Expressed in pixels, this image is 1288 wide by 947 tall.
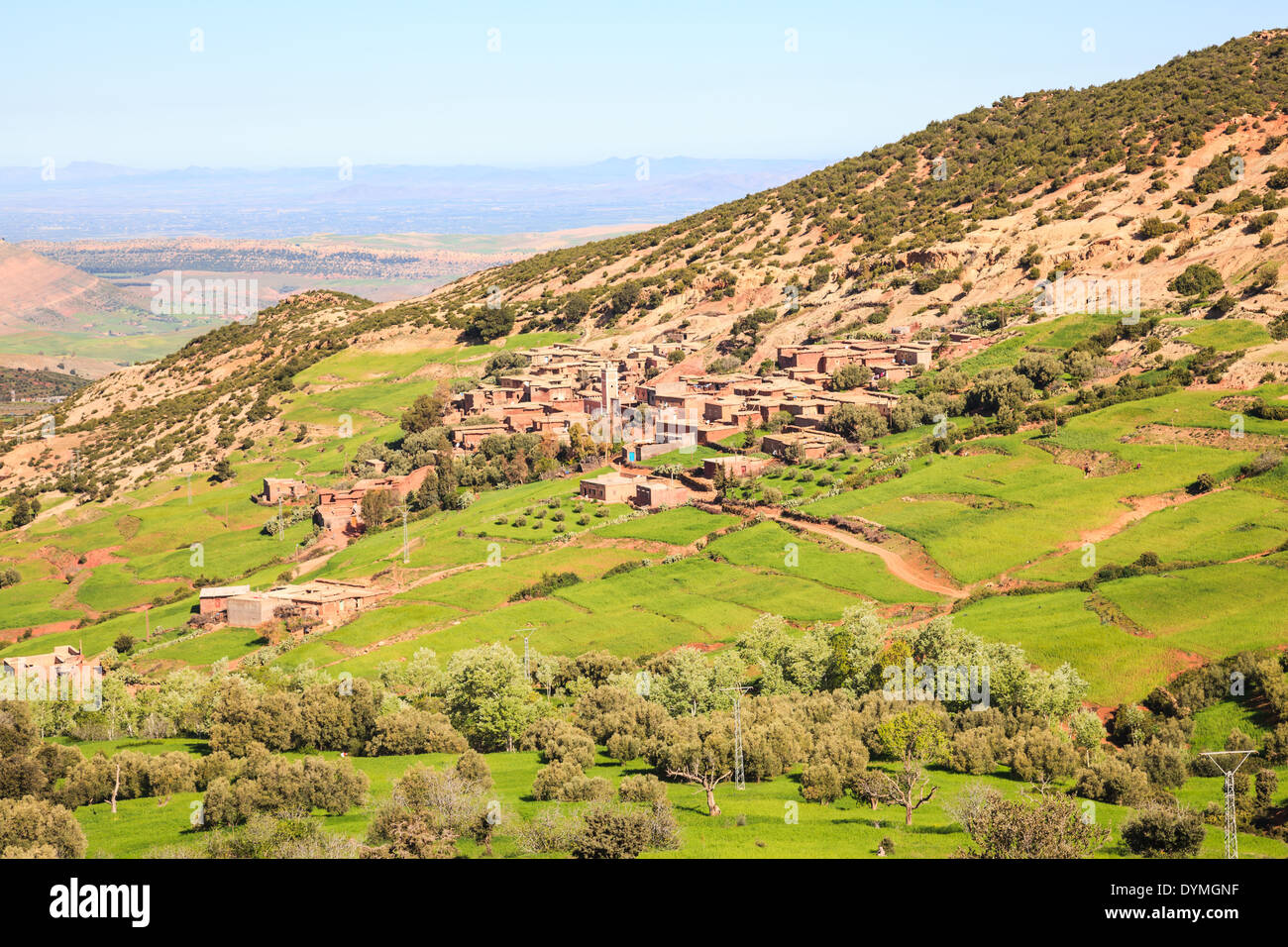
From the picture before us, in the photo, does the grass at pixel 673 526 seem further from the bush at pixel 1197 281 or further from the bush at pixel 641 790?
the bush at pixel 1197 281

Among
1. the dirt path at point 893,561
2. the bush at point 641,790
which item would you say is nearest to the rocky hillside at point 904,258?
the dirt path at point 893,561

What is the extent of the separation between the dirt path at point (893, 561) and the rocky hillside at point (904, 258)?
89.5 feet

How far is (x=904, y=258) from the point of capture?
11044 centimetres

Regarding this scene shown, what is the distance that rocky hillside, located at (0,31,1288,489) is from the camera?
9538 centimetres

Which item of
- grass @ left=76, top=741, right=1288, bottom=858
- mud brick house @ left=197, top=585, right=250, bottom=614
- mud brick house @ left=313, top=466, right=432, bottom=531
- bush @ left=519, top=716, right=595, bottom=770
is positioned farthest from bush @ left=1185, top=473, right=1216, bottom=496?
mud brick house @ left=197, top=585, right=250, bottom=614

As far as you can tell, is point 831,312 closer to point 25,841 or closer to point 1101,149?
point 1101,149

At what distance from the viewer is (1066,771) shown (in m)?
36.9

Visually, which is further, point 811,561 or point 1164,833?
point 811,561

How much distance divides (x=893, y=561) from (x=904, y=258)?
57.4 m

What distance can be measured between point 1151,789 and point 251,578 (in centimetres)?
5494

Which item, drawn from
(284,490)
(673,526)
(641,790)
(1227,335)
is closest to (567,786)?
(641,790)

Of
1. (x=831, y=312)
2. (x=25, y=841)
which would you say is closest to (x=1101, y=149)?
(x=831, y=312)

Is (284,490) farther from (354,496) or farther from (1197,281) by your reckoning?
(1197,281)

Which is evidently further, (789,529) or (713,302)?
(713,302)
